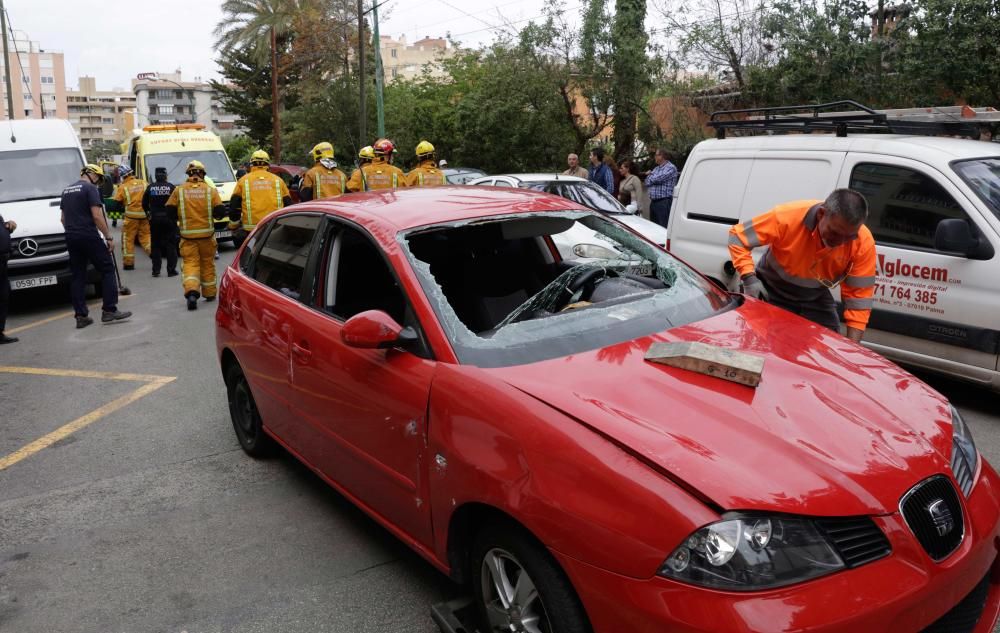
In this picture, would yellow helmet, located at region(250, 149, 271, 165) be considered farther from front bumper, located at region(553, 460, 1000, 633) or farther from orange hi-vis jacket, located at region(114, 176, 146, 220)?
front bumper, located at region(553, 460, 1000, 633)

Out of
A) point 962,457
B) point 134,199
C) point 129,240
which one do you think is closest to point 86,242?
point 129,240

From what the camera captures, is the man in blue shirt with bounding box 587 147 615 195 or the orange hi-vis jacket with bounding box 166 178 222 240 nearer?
the orange hi-vis jacket with bounding box 166 178 222 240

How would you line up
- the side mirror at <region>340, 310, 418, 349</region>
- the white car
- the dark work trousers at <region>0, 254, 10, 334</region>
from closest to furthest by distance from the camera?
1. the side mirror at <region>340, 310, 418, 349</region>
2. the dark work trousers at <region>0, 254, 10, 334</region>
3. the white car

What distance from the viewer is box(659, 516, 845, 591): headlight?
2037mm

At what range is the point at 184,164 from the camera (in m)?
16.9

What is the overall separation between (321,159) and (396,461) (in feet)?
30.4

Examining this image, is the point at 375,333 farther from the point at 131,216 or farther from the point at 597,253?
the point at 131,216

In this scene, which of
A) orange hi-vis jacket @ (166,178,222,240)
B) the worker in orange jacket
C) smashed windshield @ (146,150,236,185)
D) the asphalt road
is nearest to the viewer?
the asphalt road

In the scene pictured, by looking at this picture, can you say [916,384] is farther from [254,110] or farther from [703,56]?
[254,110]

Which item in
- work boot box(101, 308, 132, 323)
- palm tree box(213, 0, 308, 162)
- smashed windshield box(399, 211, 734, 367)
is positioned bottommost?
work boot box(101, 308, 132, 323)

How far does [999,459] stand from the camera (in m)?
4.51

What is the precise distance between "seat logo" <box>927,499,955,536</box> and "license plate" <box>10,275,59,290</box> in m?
10.9

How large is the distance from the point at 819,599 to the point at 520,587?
0.92 meters

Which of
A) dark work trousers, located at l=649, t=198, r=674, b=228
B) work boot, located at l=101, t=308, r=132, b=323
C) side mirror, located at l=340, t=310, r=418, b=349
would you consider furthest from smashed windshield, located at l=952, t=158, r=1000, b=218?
work boot, located at l=101, t=308, r=132, b=323
